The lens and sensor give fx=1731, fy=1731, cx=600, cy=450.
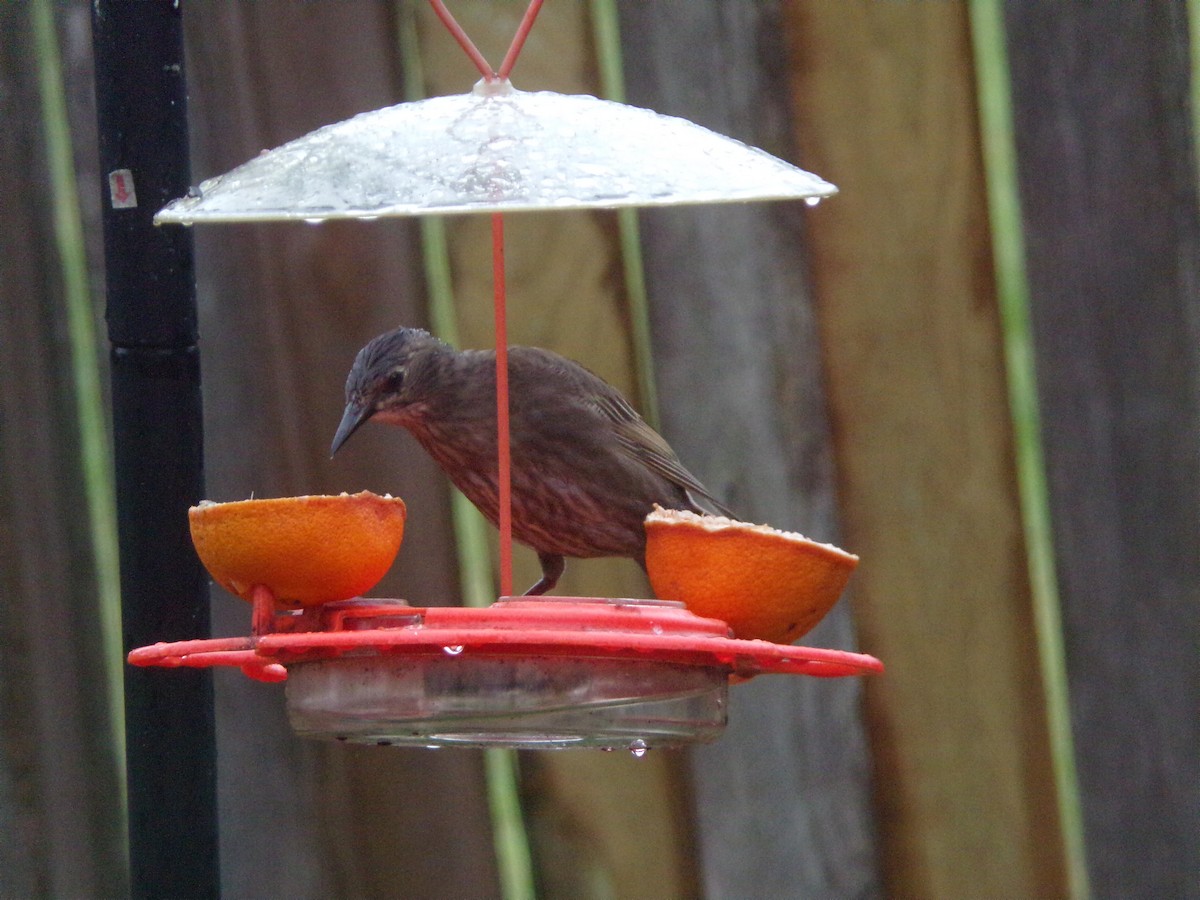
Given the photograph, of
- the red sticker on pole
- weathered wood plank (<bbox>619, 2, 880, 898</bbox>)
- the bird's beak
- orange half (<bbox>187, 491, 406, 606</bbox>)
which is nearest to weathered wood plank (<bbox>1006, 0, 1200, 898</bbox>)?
weathered wood plank (<bbox>619, 2, 880, 898</bbox>)

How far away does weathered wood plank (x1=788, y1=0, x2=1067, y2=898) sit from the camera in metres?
2.83

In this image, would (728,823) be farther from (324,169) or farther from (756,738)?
(324,169)

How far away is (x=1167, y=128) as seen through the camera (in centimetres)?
273

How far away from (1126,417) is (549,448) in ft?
3.31

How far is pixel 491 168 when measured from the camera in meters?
1.78

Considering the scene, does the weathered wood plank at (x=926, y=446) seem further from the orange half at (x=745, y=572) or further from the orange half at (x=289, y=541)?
the orange half at (x=289, y=541)

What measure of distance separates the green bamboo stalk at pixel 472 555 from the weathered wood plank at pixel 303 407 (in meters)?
0.03

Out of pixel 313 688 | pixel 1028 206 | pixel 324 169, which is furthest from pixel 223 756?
pixel 1028 206

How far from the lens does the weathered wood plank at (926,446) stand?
2826mm

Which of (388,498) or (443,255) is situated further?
(443,255)

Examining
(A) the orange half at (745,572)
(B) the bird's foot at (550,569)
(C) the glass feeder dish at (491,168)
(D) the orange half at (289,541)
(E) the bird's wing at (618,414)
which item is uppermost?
(C) the glass feeder dish at (491,168)

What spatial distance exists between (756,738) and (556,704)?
1139mm

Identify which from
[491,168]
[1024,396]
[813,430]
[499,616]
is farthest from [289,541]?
[1024,396]

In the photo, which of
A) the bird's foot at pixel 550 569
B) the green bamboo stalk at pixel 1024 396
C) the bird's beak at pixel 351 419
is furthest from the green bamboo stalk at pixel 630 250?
the green bamboo stalk at pixel 1024 396
